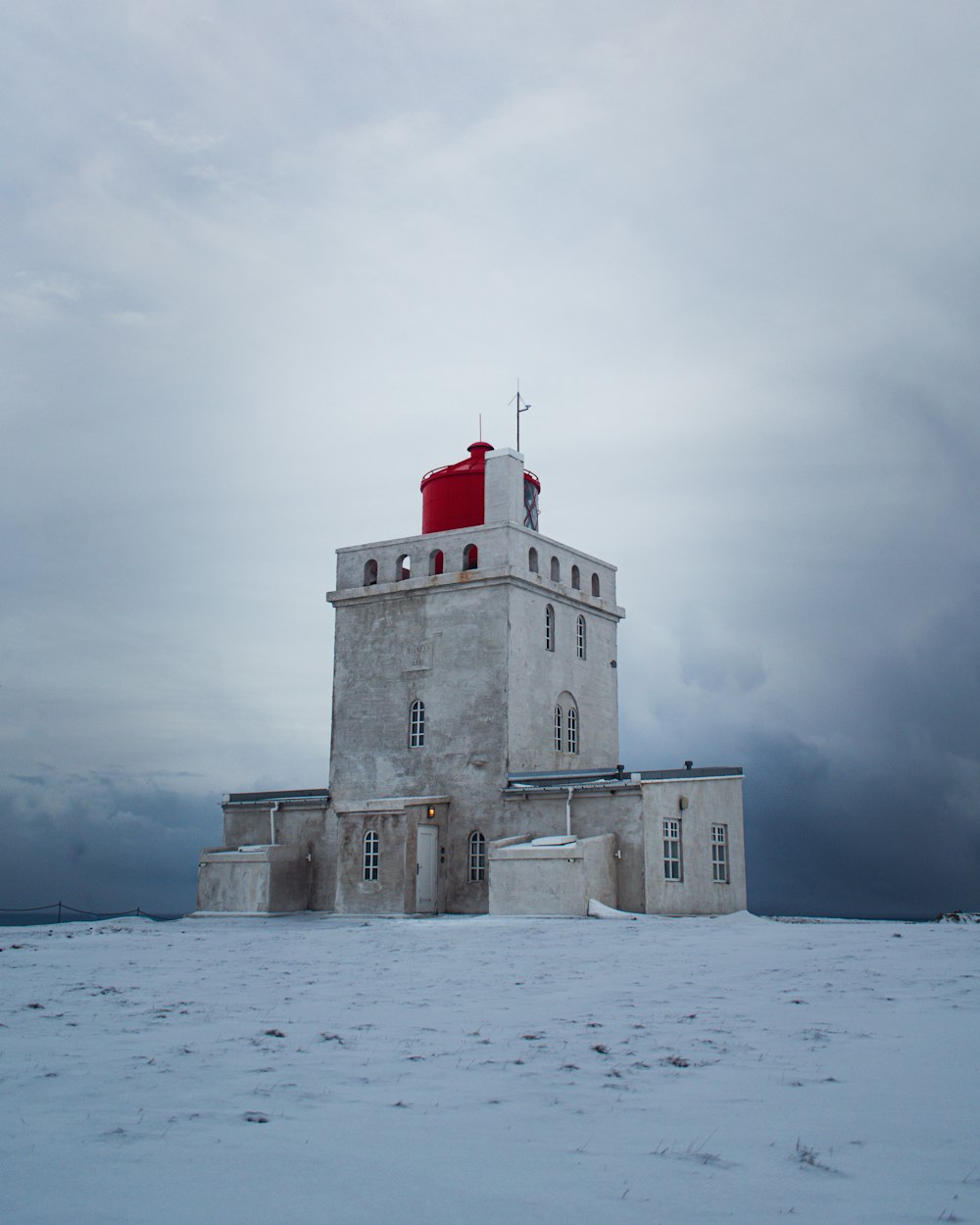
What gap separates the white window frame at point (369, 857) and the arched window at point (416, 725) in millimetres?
3185

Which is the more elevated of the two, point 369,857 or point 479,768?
point 479,768

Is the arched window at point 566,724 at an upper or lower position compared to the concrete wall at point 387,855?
upper

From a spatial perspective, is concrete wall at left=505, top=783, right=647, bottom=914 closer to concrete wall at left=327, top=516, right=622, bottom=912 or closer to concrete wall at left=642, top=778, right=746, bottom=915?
concrete wall at left=642, top=778, right=746, bottom=915

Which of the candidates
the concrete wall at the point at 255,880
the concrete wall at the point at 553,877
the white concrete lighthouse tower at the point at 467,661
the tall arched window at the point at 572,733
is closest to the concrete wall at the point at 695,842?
the concrete wall at the point at 553,877

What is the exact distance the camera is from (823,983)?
37.1 feet

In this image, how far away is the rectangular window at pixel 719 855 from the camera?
2867cm

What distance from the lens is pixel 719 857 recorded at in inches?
1137

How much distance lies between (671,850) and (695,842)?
2.60 feet

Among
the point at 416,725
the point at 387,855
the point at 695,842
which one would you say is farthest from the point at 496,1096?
the point at 416,725

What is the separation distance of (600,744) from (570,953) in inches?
773

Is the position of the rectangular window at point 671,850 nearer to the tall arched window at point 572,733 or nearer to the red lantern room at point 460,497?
the tall arched window at point 572,733

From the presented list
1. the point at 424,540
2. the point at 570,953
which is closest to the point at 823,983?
the point at 570,953

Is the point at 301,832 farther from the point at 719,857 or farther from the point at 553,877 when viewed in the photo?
the point at 719,857

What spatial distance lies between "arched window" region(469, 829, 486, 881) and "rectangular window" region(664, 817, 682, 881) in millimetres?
5593
